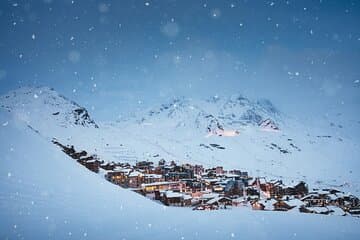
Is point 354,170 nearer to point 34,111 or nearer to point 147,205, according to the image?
point 34,111

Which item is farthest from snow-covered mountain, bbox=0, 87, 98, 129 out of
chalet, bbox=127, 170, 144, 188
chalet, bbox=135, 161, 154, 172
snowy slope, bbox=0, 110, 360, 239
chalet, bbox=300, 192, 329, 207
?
snowy slope, bbox=0, 110, 360, 239

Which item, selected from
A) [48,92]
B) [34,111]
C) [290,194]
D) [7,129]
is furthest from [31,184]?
[48,92]

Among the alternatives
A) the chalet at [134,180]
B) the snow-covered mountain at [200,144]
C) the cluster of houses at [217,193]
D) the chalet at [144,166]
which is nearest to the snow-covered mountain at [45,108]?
the snow-covered mountain at [200,144]

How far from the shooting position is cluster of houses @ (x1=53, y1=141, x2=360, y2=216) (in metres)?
27.3

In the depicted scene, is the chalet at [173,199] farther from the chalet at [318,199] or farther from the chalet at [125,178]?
the chalet at [318,199]

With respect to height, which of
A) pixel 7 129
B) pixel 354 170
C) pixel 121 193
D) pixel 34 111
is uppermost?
pixel 34 111

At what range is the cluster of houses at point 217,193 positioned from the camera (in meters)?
27.3

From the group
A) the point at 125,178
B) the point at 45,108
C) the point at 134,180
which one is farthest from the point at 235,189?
the point at 45,108

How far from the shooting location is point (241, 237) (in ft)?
28.2

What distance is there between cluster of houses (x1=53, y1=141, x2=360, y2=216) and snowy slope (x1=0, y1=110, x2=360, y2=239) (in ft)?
30.9

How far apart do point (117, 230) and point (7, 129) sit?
9.12m

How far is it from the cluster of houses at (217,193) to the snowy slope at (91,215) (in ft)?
30.9

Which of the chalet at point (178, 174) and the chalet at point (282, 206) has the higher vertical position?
the chalet at point (178, 174)

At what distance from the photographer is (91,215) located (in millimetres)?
10922
